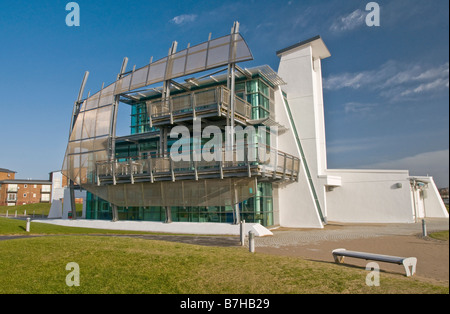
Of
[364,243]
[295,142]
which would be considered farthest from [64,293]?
[295,142]

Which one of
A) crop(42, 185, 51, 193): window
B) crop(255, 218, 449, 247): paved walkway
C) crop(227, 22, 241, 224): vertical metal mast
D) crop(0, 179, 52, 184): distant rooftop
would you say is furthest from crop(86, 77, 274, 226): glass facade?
crop(42, 185, 51, 193): window

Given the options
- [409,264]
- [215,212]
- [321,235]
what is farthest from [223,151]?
[409,264]

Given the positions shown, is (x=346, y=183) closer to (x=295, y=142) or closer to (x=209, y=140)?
(x=295, y=142)

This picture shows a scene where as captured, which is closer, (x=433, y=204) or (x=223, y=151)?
(x=223, y=151)

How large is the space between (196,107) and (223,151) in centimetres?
346

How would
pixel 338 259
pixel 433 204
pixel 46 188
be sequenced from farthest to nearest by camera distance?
pixel 46 188 < pixel 433 204 < pixel 338 259

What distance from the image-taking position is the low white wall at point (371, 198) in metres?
24.8

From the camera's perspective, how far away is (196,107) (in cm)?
2033

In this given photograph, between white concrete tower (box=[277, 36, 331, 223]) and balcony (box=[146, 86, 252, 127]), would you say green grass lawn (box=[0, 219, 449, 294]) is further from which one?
white concrete tower (box=[277, 36, 331, 223])

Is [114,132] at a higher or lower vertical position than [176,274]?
higher

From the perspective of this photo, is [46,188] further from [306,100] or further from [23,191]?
[306,100]

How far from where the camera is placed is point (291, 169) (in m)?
22.5

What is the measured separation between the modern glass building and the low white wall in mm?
75

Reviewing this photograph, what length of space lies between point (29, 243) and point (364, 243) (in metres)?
13.3
